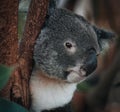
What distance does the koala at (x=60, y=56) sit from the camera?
4.66 ft

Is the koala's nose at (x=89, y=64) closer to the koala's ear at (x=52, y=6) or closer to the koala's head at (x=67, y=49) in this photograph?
the koala's head at (x=67, y=49)

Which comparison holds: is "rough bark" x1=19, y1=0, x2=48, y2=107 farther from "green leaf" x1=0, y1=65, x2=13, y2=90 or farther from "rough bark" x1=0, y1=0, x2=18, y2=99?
"green leaf" x1=0, y1=65, x2=13, y2=90

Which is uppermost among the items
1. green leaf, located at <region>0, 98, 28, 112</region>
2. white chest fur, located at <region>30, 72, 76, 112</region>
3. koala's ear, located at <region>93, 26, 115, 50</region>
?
koala's ear, located at <region>93, 26, 115, 50</region>

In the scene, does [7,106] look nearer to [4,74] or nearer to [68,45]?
[4,74]

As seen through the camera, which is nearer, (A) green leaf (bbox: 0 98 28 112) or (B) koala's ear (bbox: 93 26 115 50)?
(A) green leaf (bbox: 0 98 28 112)

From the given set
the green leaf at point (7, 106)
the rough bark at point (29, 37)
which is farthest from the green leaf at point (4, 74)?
the rough bark at point (29, 37)

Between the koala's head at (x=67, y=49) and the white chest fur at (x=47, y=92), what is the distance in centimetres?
5

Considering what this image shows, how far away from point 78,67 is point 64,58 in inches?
2.5

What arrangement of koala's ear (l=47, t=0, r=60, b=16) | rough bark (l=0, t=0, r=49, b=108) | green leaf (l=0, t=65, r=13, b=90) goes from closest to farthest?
green leaf (l=0, t=65, r=13, b=90)
rough bark (l=0, t=0, r=49, b=108)
koala's ear (l=47, t=0, r=60, b=16)

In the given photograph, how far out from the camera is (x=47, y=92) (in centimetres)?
152

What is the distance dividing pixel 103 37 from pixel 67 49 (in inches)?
9.4

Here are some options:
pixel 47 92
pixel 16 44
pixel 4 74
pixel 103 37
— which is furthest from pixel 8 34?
pixel 103 37

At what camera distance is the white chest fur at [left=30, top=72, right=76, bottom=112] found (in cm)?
148

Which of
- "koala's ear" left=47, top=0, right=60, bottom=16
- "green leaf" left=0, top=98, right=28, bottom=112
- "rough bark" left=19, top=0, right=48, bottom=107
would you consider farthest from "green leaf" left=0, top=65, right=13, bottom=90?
"koala's ear" left=47, top=0, right=60, bottom=16
